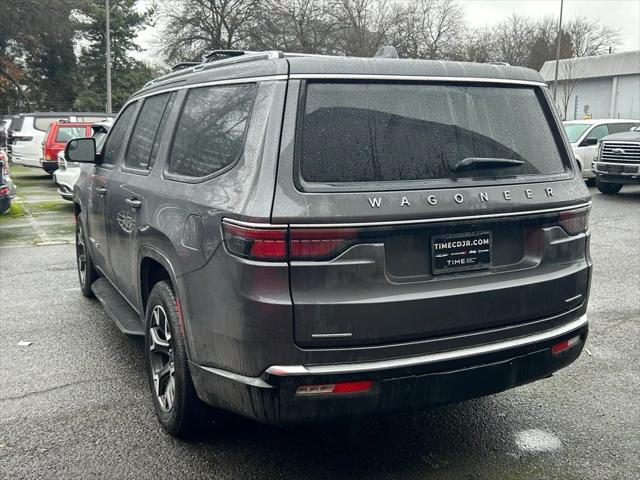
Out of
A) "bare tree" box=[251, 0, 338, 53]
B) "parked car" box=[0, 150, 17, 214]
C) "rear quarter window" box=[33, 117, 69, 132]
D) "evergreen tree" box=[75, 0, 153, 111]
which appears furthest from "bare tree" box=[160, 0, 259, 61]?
"parked car" box=[0, 150, 17, 214]

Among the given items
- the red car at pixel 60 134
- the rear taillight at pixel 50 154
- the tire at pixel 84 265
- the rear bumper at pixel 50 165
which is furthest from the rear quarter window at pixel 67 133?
the tire at pixel 84 265

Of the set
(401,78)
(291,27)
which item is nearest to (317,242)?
(401,78)

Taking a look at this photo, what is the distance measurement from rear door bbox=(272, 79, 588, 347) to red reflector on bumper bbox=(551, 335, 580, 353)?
0.16 m

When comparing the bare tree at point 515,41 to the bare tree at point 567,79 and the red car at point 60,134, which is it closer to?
the bare tree at point 567,79

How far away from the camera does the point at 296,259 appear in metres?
2.65

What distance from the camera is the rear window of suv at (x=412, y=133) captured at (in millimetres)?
2771

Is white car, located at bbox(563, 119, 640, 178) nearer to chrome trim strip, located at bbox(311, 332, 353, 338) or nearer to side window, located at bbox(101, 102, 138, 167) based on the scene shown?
side window, located at bbox(101, 102, 138, 167)

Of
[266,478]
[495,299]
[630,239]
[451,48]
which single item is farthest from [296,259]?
[451,48]

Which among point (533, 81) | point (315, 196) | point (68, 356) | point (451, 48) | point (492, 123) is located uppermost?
point (451, 48)

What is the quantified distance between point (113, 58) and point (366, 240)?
4822 cm

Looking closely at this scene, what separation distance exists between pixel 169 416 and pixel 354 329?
1.35 m

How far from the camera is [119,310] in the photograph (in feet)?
15.2

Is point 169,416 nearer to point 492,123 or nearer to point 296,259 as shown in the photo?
point 296,259

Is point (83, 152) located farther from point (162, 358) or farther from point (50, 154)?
point (50, 154)
